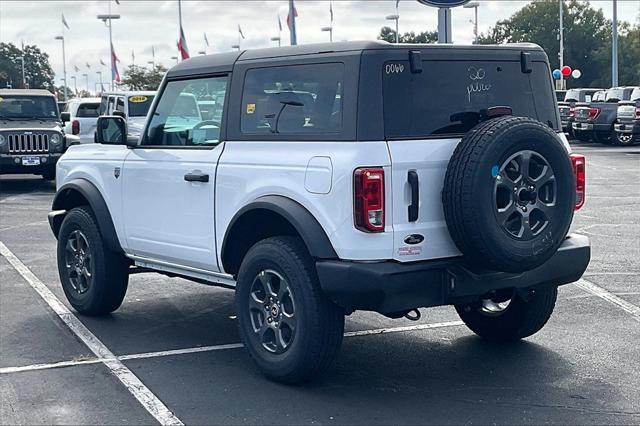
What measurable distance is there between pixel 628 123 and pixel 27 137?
17395 millimetres

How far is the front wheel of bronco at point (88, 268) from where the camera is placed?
24.8ft

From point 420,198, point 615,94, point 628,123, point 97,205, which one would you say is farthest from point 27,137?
point 615,94

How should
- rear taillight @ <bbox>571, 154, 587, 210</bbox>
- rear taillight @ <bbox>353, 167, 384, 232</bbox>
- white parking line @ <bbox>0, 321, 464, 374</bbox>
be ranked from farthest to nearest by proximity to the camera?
white parking line @ <bbox>0, 321, 464, 374</bbox>, rear taillight @ <bbox>571, 154, 587, 210</bbox>, rear taillight @ <bbox>353, 167, 384, 232</bbox>

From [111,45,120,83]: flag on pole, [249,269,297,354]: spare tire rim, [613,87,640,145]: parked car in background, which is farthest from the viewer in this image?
[111,45,120,83]: flag on pole

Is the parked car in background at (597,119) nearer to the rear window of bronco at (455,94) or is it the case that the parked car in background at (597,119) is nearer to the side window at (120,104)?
the side window at (120,104)

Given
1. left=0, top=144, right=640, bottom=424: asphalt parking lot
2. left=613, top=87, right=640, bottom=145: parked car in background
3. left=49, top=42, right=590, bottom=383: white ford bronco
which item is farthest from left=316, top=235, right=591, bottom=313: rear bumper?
left=613, top=87, right=640, bottom=145: parked car in background

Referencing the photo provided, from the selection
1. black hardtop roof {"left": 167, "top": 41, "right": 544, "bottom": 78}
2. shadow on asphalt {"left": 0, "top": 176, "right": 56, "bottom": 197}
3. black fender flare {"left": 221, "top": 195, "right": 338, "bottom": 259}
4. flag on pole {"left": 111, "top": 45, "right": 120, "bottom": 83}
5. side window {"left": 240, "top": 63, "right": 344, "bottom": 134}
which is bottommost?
shadow on asphalt {"left": 0, "top": 176, "right": 56, "bottom": 197}

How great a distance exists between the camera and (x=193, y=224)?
6.55 meters

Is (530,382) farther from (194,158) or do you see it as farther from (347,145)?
(194,158)

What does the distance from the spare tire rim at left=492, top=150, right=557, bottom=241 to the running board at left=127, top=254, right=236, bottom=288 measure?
194 cm

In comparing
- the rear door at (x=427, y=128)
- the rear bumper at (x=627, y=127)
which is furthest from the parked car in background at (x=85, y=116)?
the rear door at (x=427, y=128)

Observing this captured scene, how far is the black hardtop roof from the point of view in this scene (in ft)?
18.1

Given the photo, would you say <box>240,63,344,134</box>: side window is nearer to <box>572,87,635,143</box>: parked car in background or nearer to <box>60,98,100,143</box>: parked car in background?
<box>60,98,100,143</box>: parked car in background

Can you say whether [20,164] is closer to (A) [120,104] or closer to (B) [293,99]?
(A) [120,104]
